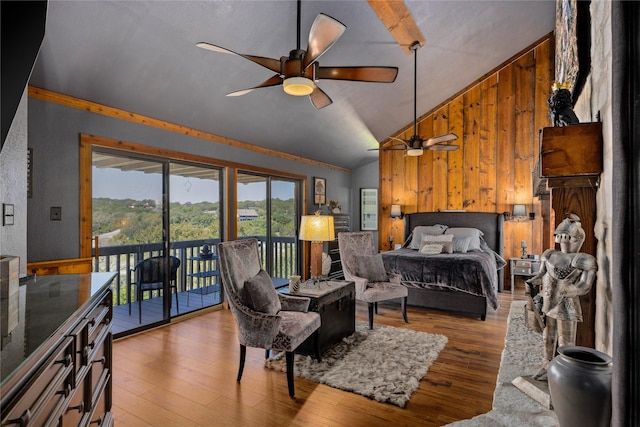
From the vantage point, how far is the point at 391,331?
3703 millimetres

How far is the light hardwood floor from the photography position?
218cm

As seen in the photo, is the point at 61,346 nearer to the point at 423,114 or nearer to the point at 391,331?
the point at 391,331

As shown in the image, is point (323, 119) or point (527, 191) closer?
point (323, 119)

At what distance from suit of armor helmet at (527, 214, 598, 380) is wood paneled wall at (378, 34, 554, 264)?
4.97 meters

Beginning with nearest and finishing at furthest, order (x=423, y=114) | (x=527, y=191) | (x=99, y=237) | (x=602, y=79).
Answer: (x=602, y=79) < (x=99, y=237) < (x=527, y=191) < (x=423, y=114)

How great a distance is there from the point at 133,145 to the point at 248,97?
1492 mm

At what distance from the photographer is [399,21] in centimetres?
402

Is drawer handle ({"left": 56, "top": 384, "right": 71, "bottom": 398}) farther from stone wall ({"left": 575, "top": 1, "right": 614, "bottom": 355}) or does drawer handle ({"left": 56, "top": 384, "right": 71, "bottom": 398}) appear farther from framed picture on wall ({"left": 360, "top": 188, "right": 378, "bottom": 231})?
framed picture on wall ({"left": 360, "top": 188, "right": 378, "bottom": 231})

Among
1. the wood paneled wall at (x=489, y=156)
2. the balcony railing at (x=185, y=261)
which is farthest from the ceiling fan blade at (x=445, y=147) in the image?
the balcony railing at (x=185, y=261)

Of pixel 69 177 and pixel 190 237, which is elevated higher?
pixel 69 177

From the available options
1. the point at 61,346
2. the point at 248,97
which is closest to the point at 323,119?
the point at 248,97

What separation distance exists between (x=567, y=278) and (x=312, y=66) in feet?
6.42

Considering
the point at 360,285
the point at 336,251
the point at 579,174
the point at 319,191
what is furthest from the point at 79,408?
the point at 319,191

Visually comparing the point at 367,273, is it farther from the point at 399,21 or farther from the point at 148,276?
the point at 399,21
